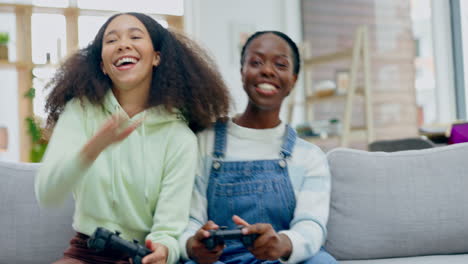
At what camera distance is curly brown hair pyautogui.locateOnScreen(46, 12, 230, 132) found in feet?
4.17

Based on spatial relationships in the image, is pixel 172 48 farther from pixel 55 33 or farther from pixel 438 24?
pixel 55 33

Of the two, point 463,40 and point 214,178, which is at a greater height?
point 463,40

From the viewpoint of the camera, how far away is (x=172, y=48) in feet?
4.37

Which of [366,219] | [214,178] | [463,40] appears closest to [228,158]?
[214,178]

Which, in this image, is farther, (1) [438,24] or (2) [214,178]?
(1) [438,24]

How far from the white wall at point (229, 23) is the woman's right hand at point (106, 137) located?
3.81 metres

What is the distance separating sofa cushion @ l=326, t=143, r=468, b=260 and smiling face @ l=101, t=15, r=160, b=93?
63cm

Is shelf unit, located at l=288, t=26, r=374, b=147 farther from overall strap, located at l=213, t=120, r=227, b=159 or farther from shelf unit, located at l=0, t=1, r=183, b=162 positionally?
overall strap, located at l=213, t=120, r=227, b=159

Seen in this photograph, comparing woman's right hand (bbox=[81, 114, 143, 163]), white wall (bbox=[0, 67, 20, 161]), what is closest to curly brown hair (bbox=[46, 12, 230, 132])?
→ woman's right hand (bbox=[81, 114, 143, 163])

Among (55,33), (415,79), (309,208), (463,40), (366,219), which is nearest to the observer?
(309,208)

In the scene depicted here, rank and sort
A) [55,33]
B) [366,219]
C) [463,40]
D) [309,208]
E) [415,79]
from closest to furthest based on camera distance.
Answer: [309,208] → [366,219] → [463,40] → [415,79] → [55,33]

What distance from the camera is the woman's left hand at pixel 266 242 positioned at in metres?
1.06

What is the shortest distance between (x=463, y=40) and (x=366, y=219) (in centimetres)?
294

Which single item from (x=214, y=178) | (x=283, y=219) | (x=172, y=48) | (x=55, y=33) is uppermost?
(x=55, y=33)
